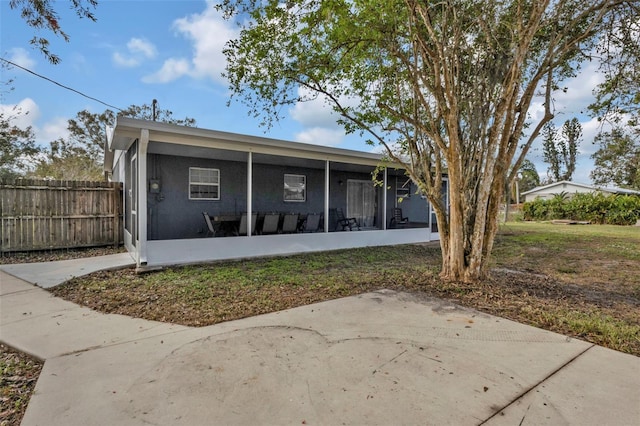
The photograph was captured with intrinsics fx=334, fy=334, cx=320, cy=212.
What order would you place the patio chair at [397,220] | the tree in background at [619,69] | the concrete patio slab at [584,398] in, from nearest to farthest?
the concrete patio slab at [584,398]
the tree in background at [619,69]
the patio chair at [397,220]

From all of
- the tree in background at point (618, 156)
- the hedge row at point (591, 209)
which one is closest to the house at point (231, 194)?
the tree in background at point (618, 156)

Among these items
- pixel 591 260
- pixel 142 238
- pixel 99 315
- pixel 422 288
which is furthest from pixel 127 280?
pixel 591 260

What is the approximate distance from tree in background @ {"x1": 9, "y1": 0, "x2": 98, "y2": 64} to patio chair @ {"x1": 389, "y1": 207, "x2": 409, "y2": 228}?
10860 mm

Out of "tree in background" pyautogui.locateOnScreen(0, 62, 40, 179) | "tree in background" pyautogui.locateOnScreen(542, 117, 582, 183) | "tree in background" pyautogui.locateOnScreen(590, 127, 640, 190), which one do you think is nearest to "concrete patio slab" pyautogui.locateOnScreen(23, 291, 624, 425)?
"tree in background" pyautogui.locateOnScreen(590, 127, 640, 190)

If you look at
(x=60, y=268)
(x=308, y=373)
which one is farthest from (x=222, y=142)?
(x=308, y=373)

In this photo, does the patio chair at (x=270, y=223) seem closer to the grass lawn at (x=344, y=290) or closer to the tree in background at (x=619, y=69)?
the grass lawn at (x=344, y=290)

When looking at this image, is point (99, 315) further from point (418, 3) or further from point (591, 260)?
point (591, 260)

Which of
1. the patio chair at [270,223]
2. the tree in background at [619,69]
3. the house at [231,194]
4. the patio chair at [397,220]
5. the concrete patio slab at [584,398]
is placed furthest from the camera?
the patio chair at [397,220]

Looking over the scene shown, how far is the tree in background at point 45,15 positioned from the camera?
11.5ft

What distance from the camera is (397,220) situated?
44.5 ft

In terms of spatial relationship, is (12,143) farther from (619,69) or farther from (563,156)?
(563,156)

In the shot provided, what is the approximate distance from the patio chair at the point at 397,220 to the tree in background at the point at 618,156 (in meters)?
6.31

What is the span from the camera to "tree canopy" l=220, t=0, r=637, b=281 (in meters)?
5.06

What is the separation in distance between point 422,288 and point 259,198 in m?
6.95
